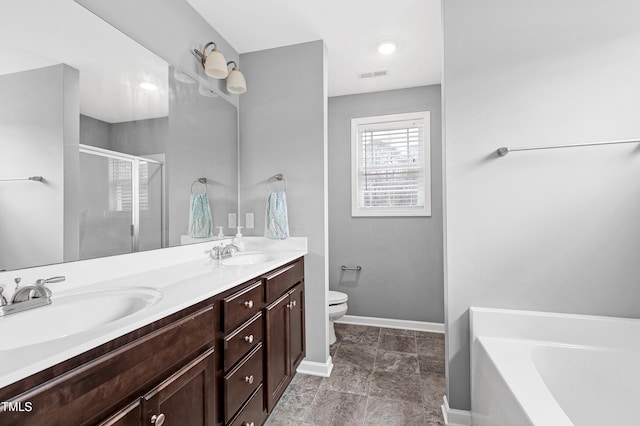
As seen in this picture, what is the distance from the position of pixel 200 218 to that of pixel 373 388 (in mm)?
1673

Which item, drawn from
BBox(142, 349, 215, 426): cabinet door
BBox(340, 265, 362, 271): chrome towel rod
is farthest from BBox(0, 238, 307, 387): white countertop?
BBox(340, 265, 362, 271): chrome towel rod

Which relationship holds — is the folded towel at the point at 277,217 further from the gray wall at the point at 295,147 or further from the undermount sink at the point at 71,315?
the undermount sink at the point at 71,315

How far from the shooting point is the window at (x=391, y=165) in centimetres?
294

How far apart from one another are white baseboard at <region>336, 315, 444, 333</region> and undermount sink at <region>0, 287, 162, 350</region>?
7.99ft

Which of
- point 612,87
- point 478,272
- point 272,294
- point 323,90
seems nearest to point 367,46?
point 323,90

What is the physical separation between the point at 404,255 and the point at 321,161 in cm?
145

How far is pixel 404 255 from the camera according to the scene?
295 centimetres

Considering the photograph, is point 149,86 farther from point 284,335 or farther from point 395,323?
point 395,323

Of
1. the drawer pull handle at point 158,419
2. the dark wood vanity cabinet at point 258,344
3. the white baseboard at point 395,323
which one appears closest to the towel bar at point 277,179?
the dark wood vanity cabinet at point 258,344

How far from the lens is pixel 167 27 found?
1.67m

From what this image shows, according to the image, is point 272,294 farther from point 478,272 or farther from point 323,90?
point 323,90

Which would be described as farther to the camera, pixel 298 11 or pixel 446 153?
pixel 298 11

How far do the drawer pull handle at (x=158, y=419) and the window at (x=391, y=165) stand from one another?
247 centimetres

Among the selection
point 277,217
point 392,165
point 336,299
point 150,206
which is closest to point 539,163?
point 392,165
